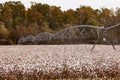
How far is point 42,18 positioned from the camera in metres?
91.2

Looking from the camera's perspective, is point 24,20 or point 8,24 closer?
point 8,24

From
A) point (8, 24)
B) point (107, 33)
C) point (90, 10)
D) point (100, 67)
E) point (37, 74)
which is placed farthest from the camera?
point (90, 10)

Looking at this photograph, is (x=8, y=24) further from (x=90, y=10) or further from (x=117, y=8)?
(x=117, y=8)

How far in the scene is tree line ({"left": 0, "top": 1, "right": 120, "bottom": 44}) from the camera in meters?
83.3

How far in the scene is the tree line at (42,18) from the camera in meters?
83.3

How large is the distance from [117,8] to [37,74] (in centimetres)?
8848

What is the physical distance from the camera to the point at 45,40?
70.9 metres

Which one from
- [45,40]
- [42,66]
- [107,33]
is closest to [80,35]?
[45,40]

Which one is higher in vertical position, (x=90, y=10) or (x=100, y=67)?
(x=90, y=10)

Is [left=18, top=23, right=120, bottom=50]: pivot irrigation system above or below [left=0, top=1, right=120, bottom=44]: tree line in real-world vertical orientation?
below

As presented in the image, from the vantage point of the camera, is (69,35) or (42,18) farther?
(42,18)

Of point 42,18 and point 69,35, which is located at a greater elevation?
point 42,18

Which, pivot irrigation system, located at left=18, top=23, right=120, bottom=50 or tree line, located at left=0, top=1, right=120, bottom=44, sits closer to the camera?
pivot irrigation system, located at left=18, top=23, right=120, bottom=50

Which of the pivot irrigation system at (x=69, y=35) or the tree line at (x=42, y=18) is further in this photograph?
the tree line at (x=42, y=18)
